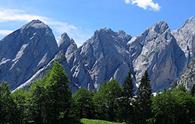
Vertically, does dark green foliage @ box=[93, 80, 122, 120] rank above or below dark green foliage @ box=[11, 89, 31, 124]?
above

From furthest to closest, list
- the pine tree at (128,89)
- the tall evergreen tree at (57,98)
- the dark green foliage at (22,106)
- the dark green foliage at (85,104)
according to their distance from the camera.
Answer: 1. the dark green foliage at (85,104)
2. the pine tree at (128,89)
3. the tall evergreen tree at (57,98)
4. the dark green foliage at (22,106)

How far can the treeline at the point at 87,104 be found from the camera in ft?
319

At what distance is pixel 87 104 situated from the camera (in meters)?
123

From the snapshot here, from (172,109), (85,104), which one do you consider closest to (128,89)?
(85,104)

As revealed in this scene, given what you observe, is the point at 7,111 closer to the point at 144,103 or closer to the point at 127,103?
the point at 127,103

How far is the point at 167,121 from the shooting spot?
115 m


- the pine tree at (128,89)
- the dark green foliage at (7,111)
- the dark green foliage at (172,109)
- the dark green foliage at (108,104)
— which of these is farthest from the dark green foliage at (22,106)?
the dark green foliage at (172,109)

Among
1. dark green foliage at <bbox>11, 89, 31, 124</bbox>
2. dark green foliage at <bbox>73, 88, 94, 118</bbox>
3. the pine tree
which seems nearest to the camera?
dark green foliage at <bbox>11, 89, 31, 124</bbox>

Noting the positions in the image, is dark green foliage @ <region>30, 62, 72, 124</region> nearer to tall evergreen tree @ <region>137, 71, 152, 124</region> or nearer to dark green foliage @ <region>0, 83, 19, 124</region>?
dark green foliage @ <region>0, 83, 19, 124</region>

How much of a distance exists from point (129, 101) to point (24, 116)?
3244 centimetres

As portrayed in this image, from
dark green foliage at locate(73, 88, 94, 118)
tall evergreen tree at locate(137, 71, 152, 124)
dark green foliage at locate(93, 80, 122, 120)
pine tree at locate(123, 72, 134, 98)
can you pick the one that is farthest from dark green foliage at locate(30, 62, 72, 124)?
dark green foliage at locate(93, 80, 122, 120)

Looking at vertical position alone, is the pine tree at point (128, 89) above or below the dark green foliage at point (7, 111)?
above

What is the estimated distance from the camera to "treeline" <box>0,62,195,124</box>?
9719 cm

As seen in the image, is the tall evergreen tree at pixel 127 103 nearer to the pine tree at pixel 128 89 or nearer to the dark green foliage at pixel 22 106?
the pine tree at pixel 128 89
